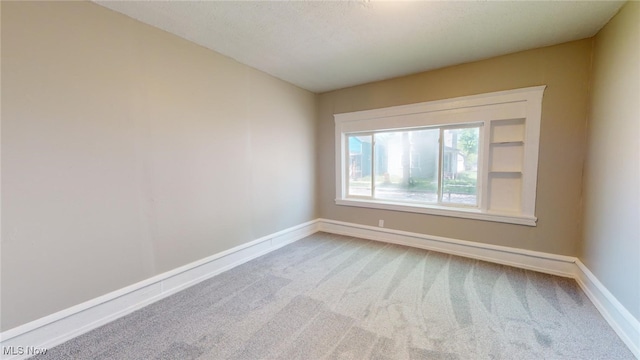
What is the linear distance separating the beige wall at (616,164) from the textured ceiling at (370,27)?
0.32m

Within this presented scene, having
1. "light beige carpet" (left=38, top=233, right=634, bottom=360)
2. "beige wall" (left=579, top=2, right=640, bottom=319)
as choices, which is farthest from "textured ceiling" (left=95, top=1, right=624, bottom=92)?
"light beige carpet" (left=38, top=233, right=634, bottom=360)

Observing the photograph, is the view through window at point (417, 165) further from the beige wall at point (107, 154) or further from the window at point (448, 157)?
the beige wall at point (107, 154)

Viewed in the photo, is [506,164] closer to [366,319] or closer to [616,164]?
[616,164]

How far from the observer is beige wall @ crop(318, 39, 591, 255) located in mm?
2520

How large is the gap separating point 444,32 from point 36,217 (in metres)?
3.67

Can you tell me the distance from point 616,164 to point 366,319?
2.40 meters

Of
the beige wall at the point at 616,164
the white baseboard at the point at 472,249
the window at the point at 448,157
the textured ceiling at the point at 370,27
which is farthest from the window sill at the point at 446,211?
the textured ceiling at the point at 370,27

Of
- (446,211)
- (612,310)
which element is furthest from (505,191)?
(612,310)

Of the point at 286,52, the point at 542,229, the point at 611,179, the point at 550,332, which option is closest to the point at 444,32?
the point at 286,52

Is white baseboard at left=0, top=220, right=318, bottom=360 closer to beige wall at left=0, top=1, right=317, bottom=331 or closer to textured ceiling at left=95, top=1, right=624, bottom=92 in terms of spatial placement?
beige wall at left=0, top=1, right=317, bottom=331

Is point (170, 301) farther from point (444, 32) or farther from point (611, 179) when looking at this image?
point (611, 179)

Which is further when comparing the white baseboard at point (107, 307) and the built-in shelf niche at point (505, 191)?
the built-in shelf niche at point (505, 191)

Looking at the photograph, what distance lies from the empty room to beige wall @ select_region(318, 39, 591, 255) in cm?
2

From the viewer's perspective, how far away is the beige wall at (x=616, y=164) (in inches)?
67.6
